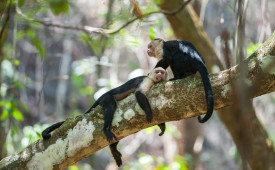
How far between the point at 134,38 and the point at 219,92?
3272mm

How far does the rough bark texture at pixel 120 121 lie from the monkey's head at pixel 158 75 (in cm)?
53

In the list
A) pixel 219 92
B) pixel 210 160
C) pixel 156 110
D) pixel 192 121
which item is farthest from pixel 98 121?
pixel 210 160

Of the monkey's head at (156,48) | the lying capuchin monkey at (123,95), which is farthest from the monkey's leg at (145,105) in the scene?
the monkey's head at (156,48)

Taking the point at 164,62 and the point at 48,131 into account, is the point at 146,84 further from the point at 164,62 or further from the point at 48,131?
the point at 48,131

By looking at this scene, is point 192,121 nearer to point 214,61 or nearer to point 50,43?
point 214,61

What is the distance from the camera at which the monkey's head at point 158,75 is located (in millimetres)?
3471

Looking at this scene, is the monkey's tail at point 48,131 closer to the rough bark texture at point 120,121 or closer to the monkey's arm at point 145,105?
the rough bark texture at point 120,121

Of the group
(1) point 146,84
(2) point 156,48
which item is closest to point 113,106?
(1) point 146,84

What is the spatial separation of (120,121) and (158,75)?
0.89 m

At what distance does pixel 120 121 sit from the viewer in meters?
2.87

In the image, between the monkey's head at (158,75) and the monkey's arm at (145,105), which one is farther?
the monkey's head at (158,75)

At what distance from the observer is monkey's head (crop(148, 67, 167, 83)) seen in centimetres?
347

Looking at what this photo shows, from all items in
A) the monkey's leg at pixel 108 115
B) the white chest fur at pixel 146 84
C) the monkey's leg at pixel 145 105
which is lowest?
the white chest fur at pixel 146 84

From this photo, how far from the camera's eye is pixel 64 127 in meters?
2.93
